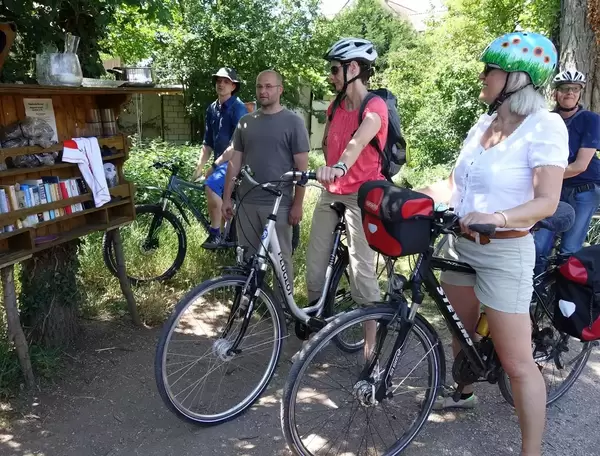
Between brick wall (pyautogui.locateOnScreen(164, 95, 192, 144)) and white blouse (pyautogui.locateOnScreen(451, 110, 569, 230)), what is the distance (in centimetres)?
1344

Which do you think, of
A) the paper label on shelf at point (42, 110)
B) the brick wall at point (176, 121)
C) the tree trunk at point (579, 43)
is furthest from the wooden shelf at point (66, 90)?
the brick wall at point (176, 121)

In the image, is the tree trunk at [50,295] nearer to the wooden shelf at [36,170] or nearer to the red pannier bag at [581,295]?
the wooden shelf at [36,170]

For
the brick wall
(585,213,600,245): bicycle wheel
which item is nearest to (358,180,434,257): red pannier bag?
(585,213,600,245): bicycle wheel

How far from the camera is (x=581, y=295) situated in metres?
2.66

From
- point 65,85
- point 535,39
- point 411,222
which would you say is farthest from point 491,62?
point 65,85

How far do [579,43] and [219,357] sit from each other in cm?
610

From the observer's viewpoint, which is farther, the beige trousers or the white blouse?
the beige trousers

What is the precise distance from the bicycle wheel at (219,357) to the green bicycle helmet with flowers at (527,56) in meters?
1.70

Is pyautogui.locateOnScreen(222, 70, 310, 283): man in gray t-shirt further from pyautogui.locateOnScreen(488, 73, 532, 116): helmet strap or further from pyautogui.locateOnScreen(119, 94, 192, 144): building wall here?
pyautogui.locateOnScreen(119, 94, 192, 144): building wall

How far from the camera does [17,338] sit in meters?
3.14

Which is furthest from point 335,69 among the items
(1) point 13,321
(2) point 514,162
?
(1) point 13,321

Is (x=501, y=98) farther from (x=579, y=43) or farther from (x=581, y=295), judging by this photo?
(x=579, y=43)

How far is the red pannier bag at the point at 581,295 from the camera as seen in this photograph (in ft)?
8.59

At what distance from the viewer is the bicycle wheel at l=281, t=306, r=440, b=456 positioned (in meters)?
2.40
